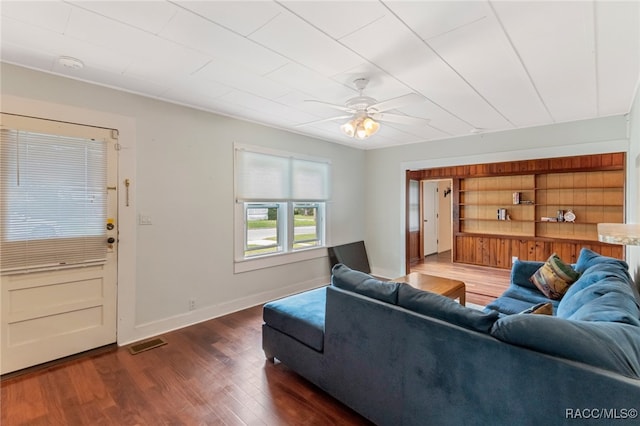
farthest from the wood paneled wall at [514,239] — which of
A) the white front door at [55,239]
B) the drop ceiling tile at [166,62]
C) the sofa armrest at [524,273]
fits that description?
the white front door at [55,239]

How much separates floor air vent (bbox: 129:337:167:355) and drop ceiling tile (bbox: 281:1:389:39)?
3.16m

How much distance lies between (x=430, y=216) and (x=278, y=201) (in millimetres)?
5417

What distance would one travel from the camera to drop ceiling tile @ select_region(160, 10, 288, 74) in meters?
1.86

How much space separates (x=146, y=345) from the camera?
9.76ft

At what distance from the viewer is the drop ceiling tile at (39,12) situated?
1.69 metres

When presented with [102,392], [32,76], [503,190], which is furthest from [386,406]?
[503,190]

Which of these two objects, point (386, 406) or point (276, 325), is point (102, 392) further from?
point (386, 406)

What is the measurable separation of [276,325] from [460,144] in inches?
158

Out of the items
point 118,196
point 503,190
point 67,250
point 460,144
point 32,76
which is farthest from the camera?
point 503,190

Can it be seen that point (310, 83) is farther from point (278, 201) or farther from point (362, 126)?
point (278, 201)

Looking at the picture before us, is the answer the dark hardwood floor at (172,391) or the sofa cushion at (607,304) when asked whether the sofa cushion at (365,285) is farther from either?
the sofa cushion at (607,304)

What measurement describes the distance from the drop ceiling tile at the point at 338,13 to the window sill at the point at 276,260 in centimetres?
298

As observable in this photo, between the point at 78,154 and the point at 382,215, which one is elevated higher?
the point at 78,154

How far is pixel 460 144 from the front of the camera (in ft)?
15.7
